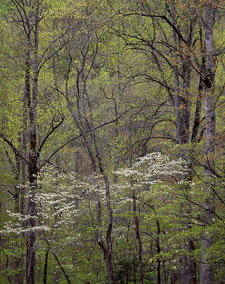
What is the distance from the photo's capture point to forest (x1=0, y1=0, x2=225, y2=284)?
727cm

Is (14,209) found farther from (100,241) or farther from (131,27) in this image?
(131,27)

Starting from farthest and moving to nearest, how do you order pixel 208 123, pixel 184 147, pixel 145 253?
pixel 145 253
pixel 208 123
pixel 184 147

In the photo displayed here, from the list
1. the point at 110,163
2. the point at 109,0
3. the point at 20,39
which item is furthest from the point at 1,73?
the point at 110,163

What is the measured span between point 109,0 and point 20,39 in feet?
14.7

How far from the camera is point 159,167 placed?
854 cm

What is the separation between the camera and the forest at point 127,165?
7270 mm

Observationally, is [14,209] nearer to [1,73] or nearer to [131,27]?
[1,73]

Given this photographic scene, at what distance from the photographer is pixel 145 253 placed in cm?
1269

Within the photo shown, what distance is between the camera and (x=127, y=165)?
11.6 meters

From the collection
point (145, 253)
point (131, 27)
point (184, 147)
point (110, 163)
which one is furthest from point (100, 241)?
point (110, 163)

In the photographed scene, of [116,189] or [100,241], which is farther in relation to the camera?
[116,189]

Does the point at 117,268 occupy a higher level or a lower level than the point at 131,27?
lower

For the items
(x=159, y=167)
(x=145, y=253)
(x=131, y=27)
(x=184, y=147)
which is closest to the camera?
(x=184, y=147)

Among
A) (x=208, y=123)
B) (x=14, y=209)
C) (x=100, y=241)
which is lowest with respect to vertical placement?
(x=100, y=241)
